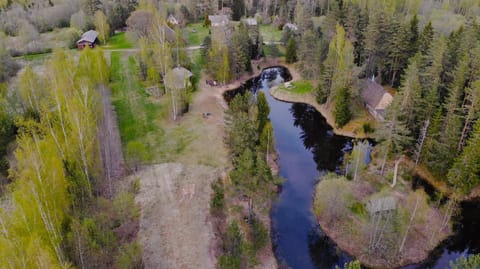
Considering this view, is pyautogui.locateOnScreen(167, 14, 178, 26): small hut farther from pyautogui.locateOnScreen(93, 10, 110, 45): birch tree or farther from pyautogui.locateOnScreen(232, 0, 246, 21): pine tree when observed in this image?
pyautogui.locateOnScreen(232, 0, 246, 21): pine tree

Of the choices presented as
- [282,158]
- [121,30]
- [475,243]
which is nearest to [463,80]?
[475,243]

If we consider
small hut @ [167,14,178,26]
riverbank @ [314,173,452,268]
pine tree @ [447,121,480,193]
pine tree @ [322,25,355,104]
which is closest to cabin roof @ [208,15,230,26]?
small hut @ [167,14,178,26]

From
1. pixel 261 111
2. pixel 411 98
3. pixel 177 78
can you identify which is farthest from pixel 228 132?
pixel 411 98

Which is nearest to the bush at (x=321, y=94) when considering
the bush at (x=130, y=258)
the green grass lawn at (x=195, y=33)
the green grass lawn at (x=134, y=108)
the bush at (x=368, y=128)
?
the bush at (x=368, y=128)

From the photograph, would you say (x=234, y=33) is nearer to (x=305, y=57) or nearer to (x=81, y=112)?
(x=305, y=57)

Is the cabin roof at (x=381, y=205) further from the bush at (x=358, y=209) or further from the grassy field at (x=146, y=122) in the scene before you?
the grassy field at (x=146, y=122)

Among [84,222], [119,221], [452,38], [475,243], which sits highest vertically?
[452,38]
